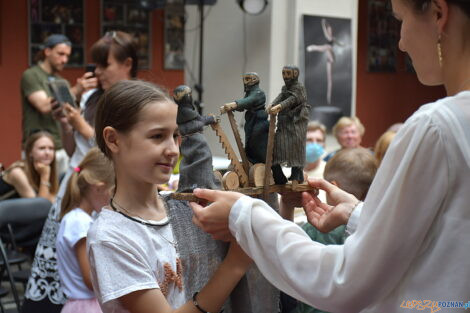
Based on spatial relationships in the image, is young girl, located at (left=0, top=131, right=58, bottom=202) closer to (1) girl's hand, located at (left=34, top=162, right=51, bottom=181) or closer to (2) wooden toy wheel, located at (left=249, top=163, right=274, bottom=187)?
(1) girl's hand, located at (left=34, top=162, right=51, bottom=181)

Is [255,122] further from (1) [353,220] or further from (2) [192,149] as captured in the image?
(1) [353,220]

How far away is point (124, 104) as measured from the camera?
1.70 metres

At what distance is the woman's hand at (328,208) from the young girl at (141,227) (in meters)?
0.18

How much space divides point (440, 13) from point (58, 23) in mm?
7506

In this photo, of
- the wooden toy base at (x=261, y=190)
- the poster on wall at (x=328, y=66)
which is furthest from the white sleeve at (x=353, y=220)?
the poster on wall at (x=328, y=66)

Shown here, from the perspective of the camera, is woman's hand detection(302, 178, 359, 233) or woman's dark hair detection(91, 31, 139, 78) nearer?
woman's hand detection(302, 178, 359, 233)

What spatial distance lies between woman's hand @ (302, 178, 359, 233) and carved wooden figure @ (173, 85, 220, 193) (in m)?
0.22

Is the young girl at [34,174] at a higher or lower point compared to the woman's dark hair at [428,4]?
lower

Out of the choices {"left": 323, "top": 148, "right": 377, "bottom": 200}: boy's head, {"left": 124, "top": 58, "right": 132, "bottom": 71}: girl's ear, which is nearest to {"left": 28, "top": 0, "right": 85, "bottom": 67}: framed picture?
{"left": 124, "top": 58, "right": 132, "bottom": 71}: girl's ear

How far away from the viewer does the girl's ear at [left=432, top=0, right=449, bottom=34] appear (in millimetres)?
1120

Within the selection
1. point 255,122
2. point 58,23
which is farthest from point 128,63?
point 58,23

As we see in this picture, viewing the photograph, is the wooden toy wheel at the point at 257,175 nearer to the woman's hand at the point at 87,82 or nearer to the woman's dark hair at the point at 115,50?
the woman's dark hair at the point at 115,50

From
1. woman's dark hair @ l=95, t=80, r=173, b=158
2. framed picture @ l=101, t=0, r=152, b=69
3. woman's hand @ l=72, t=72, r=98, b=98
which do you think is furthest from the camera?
framed picture @ l=101, t=0, r=152, b=69

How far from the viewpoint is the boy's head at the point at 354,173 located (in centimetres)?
250
